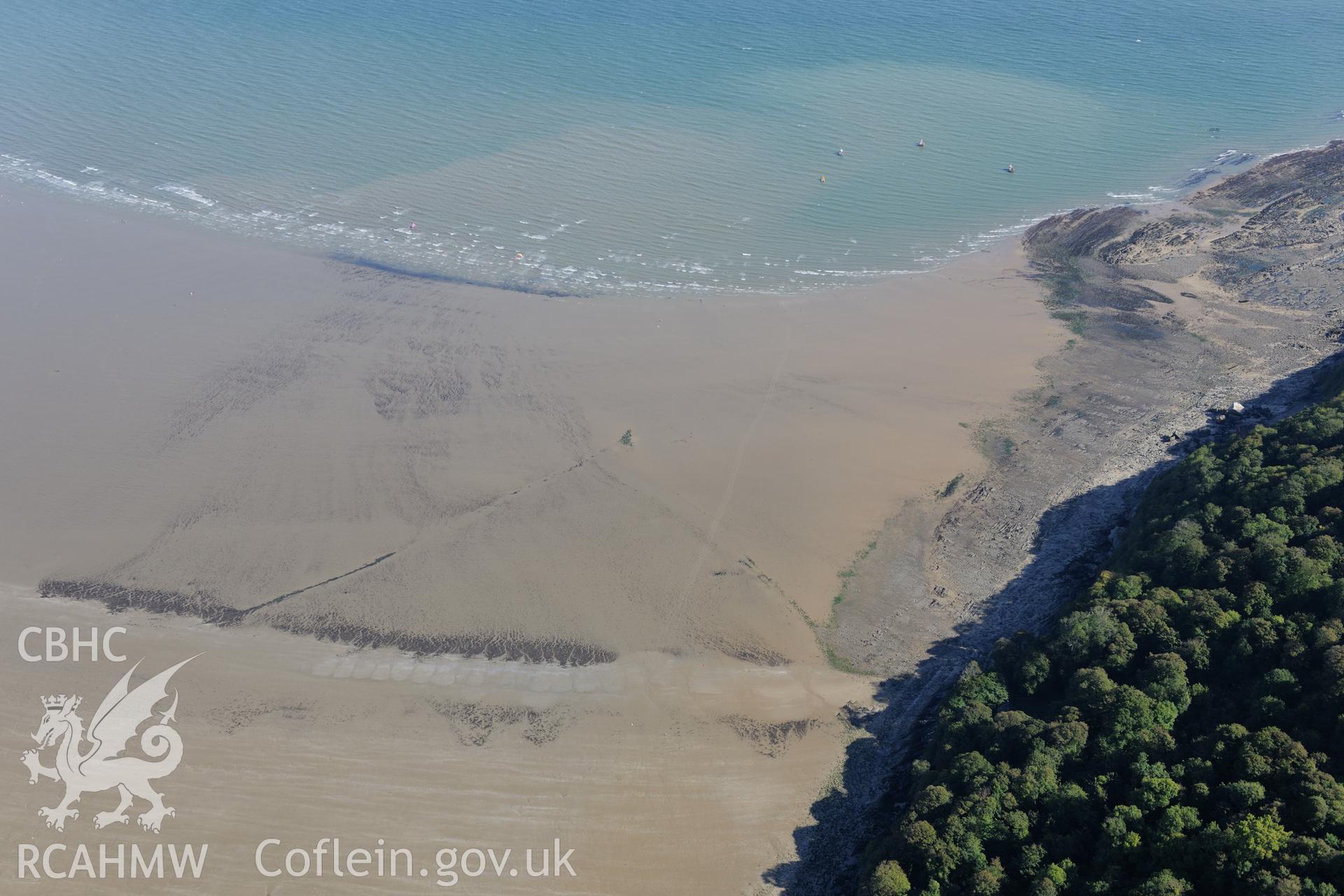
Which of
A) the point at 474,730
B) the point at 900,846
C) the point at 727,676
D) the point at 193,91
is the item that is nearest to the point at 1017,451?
the point at 727,676

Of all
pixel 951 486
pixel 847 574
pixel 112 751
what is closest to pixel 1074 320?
pixel 951 486

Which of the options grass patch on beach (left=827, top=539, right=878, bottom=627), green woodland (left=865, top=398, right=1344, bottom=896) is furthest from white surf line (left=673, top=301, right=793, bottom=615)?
green woodland (left=865, top=398, right=1344, bottom=896)

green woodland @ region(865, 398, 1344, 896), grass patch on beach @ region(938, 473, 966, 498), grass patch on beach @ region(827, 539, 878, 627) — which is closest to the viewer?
green woodland @ region(865, 398, 1344, 896)

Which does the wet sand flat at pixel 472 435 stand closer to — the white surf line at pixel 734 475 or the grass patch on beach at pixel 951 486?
the white surf line at pixel 734 475

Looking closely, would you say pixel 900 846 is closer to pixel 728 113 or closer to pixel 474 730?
pixel 474 730

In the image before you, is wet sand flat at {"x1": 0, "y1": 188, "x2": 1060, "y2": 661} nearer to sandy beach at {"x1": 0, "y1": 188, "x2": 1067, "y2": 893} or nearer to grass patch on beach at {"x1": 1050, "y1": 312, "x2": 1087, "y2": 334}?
sandy beach at {"x1": 0, "y1": 188, "x2": 1067, "y2": 893}

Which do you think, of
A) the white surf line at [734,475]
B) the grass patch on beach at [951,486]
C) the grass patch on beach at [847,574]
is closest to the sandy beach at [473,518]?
the white surf line at [734,475]
